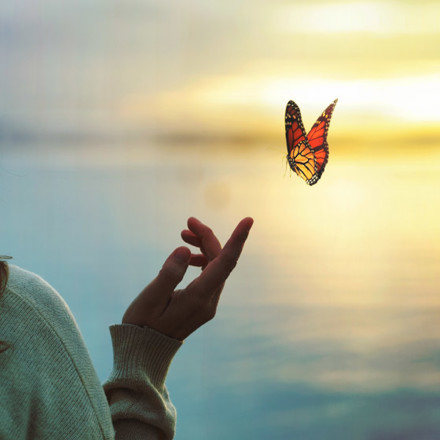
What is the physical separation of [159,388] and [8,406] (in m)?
0.26

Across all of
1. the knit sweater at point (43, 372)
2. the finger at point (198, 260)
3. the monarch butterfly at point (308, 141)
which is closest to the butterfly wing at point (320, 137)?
the monarch butterfly at point (308, 141)

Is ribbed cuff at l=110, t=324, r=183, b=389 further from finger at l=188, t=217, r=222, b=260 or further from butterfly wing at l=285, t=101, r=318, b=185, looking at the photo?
butterfly wing at l=285, t=101, r=318, b=185

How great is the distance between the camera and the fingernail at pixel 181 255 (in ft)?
2.13

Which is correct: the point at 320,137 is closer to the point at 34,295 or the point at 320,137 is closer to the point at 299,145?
the point at 299,145

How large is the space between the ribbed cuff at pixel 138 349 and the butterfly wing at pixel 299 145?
2.90 ft

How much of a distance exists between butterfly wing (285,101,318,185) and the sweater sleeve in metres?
0.89

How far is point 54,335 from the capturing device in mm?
495

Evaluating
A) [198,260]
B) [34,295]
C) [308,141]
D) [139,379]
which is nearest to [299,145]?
[308,141]

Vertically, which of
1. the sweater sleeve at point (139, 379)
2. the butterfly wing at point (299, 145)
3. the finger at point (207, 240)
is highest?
the butterfly wing at point (299, 145)

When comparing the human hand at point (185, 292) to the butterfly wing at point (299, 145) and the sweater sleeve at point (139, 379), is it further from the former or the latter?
the butterfly wing at point (299, 145)

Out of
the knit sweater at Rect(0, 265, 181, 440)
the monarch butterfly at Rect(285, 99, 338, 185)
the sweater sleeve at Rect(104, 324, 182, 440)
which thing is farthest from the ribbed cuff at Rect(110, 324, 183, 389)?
the monarch butterfly at Rect(285, 99, 338, 185)

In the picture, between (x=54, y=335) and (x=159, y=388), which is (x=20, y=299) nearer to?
(x=54, y=335)

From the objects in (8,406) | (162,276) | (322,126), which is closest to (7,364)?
(8,406)

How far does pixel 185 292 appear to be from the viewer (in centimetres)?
66
